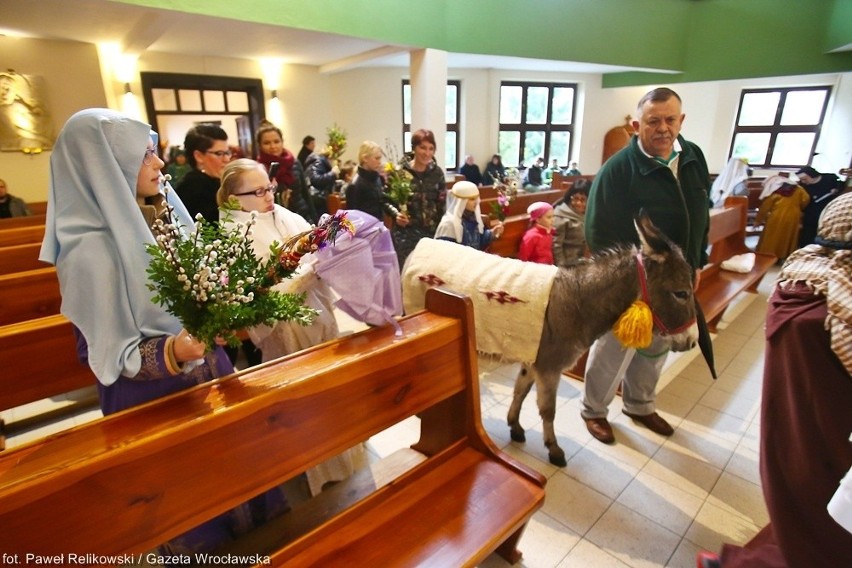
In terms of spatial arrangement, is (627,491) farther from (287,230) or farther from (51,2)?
(51,2)

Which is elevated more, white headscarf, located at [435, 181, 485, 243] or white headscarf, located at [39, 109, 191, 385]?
white headscarf, located at [39, 109, 191, 385]

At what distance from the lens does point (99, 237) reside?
123 centimetres

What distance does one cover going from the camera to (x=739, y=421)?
298 cm

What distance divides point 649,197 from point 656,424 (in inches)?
58.5

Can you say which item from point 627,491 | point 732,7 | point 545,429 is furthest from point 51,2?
point 732,7

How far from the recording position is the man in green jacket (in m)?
2.26

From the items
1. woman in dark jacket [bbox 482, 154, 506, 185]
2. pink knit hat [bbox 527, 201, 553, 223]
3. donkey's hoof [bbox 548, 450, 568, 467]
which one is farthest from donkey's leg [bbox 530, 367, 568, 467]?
woman in dark jacket [bbox 482, 154, 506, 185]

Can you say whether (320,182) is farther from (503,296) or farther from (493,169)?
(493,169)

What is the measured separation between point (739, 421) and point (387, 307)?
271 centimetres

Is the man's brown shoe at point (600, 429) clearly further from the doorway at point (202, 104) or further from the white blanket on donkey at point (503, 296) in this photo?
the doorway at point (202, 104)

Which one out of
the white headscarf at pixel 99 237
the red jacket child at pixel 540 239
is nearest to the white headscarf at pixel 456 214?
the red jacket child at pixel 540 239

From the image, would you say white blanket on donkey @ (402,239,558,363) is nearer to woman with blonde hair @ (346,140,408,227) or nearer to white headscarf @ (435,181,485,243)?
white headscarf @ (435,181,485,243)

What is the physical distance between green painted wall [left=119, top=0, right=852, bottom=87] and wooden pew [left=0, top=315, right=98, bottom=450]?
13.0ft

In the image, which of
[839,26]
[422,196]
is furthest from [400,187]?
[839,26]
